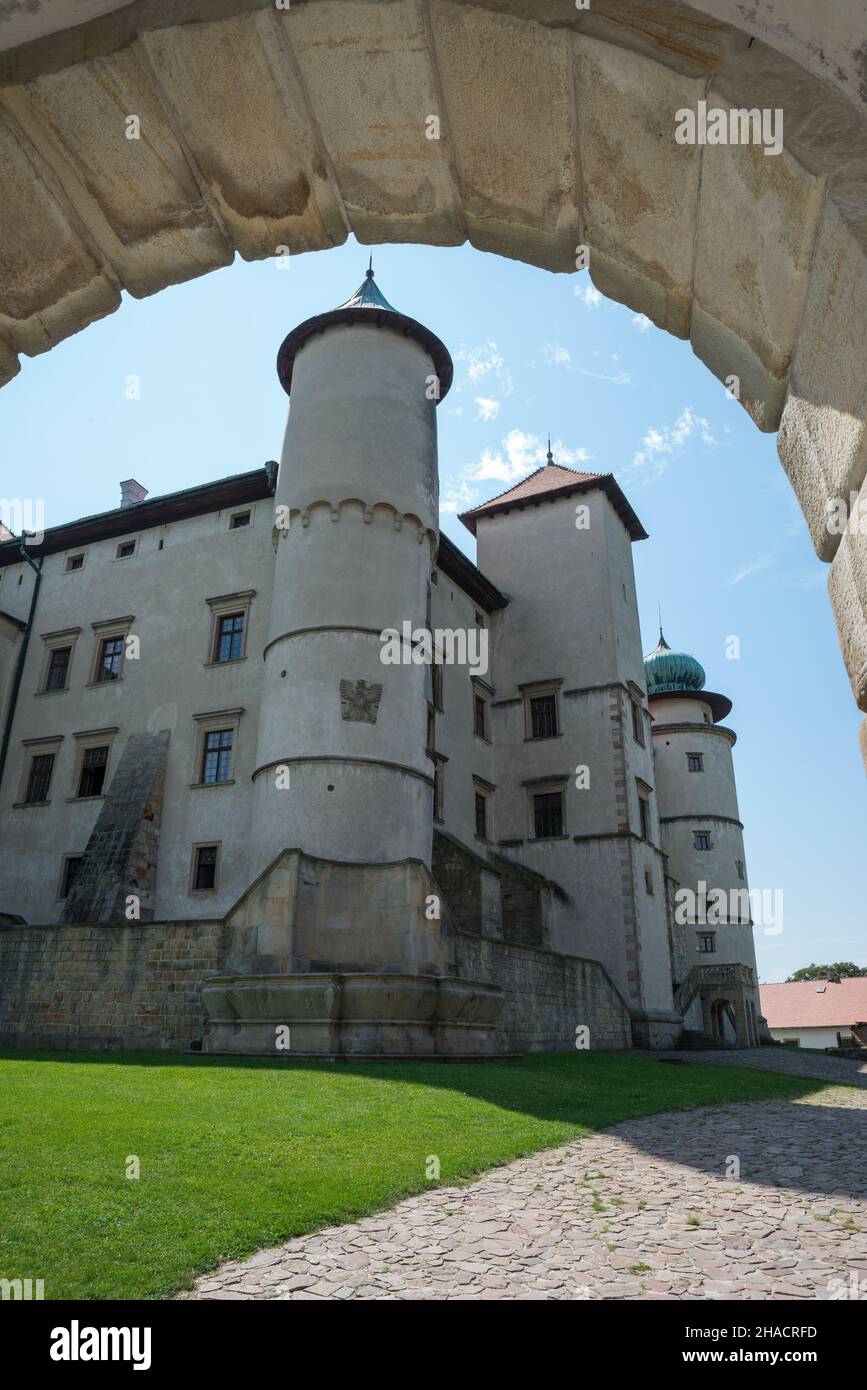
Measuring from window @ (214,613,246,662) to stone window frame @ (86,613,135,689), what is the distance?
11.2 ft

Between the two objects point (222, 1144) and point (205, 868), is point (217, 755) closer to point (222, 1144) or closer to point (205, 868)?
point (205, 868)

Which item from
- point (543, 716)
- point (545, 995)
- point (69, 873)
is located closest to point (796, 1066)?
point (545, 995)

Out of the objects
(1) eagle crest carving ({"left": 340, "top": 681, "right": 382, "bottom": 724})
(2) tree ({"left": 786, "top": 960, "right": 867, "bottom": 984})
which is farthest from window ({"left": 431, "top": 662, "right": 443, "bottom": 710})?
(2) tree ({"left": 786, "top": 960, "right": 867, "bottom": 984})

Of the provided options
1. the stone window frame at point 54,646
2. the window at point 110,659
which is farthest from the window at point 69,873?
the stone window frame at point 54,646

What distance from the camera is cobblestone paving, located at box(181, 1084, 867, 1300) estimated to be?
12.4 feet

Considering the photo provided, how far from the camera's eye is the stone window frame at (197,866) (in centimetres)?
2225

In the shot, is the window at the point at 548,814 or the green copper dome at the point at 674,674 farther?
the green copper dome at the point at 674,674

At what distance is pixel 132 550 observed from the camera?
27844 millimetres

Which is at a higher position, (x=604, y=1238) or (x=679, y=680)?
(x=679, y=680)

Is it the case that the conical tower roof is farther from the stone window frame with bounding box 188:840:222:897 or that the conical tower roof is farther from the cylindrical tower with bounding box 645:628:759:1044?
the cylindrical tower with bounding box 645:628:759:1044

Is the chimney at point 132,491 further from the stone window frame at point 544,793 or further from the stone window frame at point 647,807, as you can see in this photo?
the stone window frame at point 647,807

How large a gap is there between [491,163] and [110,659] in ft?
85.0

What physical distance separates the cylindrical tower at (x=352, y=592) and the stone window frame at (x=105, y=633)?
26.9 ft

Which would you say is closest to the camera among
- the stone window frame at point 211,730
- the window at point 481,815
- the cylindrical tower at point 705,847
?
the stone window frame at point 211,730
